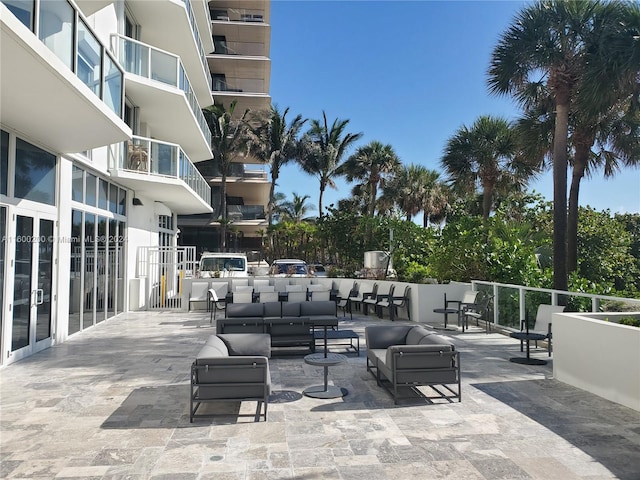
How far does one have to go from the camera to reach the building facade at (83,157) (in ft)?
20.5

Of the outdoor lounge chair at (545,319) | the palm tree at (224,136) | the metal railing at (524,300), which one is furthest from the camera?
the palm tree at (224,136)

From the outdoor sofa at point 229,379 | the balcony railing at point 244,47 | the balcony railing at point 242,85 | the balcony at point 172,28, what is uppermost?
the balcony railing at point 244,47

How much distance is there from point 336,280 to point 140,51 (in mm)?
9343

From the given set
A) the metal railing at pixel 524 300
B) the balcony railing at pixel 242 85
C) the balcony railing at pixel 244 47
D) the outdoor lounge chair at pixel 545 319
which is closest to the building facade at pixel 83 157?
the outdoor lounge chair at pixel 545 319

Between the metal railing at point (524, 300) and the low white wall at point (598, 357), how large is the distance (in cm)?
141

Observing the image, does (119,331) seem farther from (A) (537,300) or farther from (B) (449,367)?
(A) (537,300)

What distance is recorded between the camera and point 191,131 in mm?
17531

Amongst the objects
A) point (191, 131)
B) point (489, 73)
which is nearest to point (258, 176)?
point (191, 131)

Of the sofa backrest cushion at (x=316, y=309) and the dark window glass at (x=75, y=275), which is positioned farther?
the dark window glass at (x=75, y=275)

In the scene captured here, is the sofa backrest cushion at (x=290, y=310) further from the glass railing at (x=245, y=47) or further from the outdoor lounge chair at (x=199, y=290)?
the glass railing at (x=245, y=47)

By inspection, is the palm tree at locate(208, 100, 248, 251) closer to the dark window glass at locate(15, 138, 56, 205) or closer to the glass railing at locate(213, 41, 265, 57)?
the glass railing at locate(213, 41, 265, 57)

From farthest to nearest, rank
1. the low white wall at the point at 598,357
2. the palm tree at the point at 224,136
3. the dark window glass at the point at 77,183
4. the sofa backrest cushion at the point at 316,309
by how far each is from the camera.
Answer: the palm tree at the point at 224,136 → the dark window glass at the point at 77,183 → the sofa backrest cushion at the point at 316,309 → the low white wall at the point at 598,357

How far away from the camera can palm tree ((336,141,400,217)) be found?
1337 inches

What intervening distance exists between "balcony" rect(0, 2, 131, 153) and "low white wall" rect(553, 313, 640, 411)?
24.5 ft
